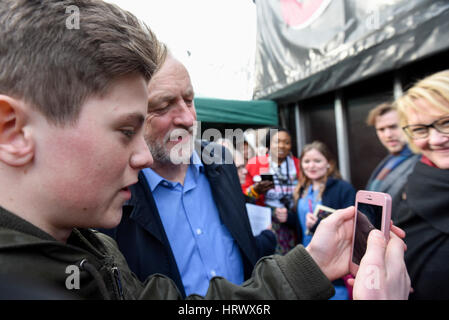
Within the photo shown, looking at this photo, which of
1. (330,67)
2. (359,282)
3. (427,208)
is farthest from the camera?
(330,67)

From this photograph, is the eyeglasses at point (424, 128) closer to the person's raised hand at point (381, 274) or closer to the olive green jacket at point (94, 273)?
the person's raised hand at point (381, 274)

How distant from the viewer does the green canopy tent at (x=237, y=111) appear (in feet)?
16.8

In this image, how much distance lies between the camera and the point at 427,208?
1573 mm

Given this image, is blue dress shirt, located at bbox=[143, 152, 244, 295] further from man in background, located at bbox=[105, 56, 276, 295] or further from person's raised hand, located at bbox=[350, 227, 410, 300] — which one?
Answer: person's raised hand, located at bbox=[350, 227, 410, 300]

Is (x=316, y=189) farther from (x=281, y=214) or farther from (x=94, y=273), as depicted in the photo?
(x=94, y=273)

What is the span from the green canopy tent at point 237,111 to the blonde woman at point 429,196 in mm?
3764

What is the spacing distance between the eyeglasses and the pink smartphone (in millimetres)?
690

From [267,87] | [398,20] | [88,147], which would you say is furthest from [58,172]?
[267,87]

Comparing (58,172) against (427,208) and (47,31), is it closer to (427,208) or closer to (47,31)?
(47,31)

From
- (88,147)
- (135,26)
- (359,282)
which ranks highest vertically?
(135,26)

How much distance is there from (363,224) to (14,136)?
1.22 m

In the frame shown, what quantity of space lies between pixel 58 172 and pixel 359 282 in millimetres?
855

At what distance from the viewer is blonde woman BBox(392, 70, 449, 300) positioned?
58.6 inches

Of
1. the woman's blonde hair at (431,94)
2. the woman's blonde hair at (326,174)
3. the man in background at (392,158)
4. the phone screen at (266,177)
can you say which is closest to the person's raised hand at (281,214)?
the woman's blonde hair at (326,174)
